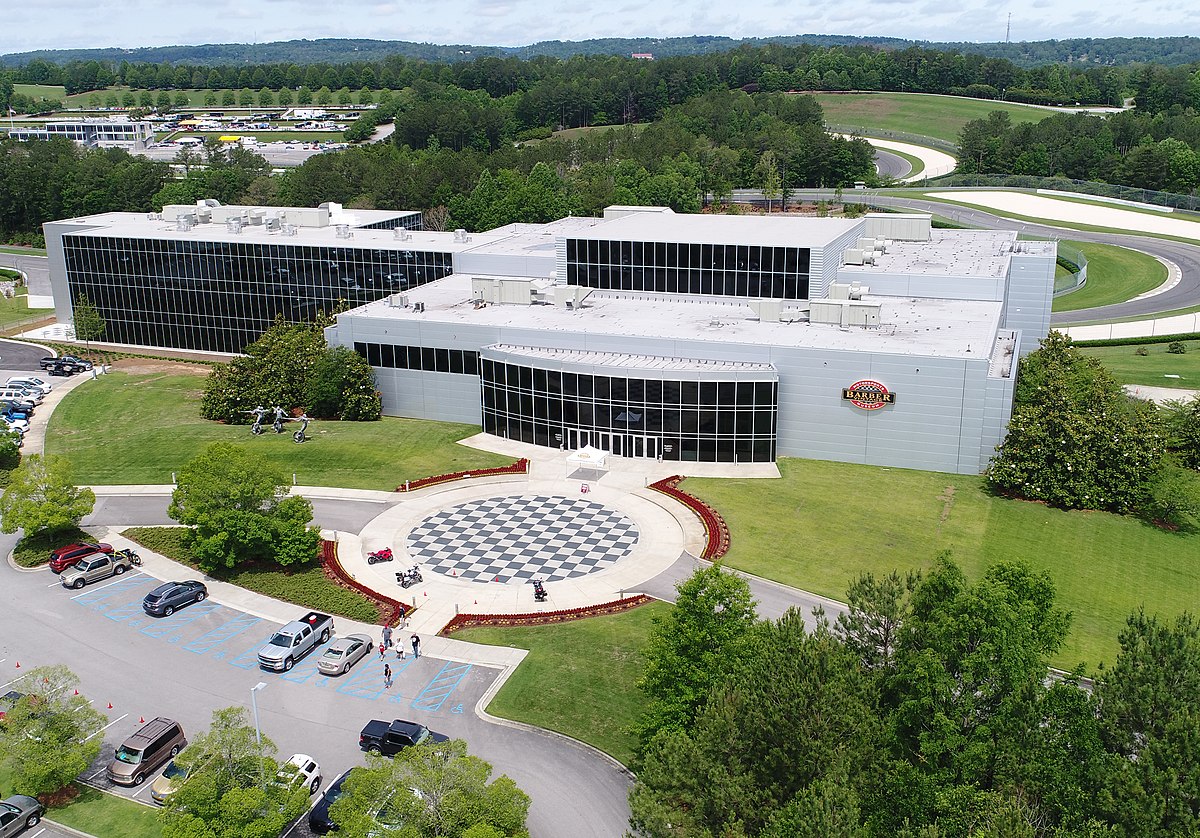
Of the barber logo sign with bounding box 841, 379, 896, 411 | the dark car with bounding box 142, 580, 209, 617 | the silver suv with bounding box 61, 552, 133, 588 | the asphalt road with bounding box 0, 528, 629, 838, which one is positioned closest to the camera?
the asphalt road with bounding box 0, 528, 629, 838

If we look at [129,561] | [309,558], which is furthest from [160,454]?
[309,558]

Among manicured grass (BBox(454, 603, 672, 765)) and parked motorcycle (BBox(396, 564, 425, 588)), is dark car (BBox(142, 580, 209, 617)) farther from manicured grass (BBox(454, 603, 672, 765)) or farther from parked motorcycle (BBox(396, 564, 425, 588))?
manicured grass (BBox(454, 603, 672, 765))

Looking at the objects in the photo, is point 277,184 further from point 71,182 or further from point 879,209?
point 879,209

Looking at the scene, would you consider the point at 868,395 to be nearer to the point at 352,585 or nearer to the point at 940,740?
the point at 352,585

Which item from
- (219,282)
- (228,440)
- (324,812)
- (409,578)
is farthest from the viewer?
(219,282)

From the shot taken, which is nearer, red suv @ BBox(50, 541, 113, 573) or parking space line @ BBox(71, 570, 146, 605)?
parking space line @ BBox(71, 570, 146, 605)

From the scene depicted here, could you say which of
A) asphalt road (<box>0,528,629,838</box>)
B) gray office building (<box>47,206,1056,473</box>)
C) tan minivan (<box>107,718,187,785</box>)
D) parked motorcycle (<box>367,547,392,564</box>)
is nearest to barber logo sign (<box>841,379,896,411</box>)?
gray office building (<box>47,206,1056,473</box>)

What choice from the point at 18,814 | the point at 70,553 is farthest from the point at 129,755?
the point at 70,553
